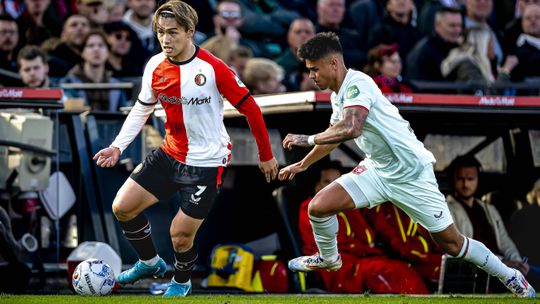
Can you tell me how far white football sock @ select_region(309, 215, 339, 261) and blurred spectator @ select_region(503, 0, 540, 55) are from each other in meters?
8.24

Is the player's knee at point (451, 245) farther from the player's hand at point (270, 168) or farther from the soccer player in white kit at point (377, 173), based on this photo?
the player's hand at point (270, 168)

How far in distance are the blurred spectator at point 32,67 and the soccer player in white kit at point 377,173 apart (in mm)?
4750

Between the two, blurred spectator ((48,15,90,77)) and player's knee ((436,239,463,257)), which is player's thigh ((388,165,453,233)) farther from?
blurred spectator ((48,15,90,77))

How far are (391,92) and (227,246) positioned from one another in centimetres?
239

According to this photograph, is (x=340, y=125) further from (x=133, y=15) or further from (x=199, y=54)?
(x=133, y=15)

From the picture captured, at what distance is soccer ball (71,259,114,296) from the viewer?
404 inches

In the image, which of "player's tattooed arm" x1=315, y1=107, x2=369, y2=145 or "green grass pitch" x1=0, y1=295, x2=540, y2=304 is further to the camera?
"green grass pitch" x1=0, y1=295, x2=540, y2=304

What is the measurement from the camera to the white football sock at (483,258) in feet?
33.0

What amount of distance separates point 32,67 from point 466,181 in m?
4.85

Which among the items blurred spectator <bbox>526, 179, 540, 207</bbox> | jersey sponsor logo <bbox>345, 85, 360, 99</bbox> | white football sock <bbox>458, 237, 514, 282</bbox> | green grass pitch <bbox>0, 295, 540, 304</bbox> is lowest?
green grass pitch <bbox>0, 295, 540, 304</bbox>

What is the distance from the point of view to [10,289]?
11.5m

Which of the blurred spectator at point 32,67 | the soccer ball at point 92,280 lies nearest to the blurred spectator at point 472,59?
the blurred spectator at point 32,67

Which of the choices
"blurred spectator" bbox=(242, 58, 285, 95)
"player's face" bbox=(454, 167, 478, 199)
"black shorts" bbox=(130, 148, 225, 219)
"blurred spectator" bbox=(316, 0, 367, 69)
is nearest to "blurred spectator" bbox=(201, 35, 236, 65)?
"blurred spectator" bbox=(242, 58, 285, 95)

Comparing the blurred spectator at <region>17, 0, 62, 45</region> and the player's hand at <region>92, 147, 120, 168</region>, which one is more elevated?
the blurred spectator at <region>17, 0, 62, 45</region>
